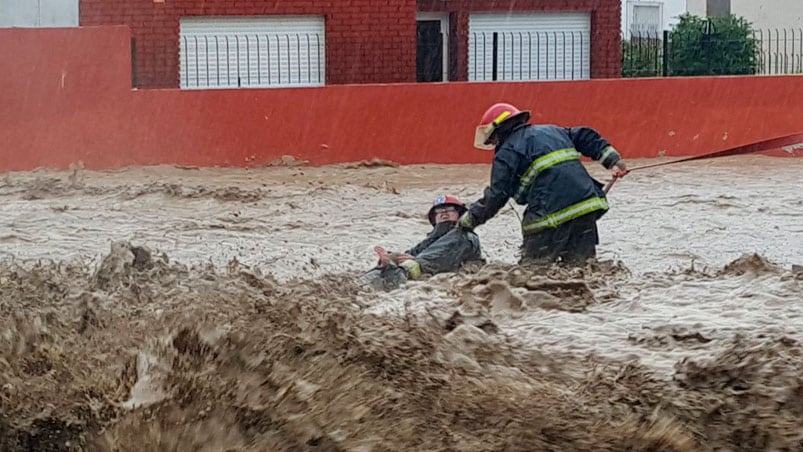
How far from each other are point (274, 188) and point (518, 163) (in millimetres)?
5988

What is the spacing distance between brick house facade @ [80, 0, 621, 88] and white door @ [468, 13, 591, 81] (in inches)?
6.1

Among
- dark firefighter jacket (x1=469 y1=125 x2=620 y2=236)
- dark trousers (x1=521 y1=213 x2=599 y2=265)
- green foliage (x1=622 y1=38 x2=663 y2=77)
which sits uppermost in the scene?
green foliage (x1=622 y1=38 x2=663 y2=77)

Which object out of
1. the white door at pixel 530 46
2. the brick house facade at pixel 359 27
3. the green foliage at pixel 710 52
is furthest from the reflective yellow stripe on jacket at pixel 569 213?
the green foliage at pixel 710 52

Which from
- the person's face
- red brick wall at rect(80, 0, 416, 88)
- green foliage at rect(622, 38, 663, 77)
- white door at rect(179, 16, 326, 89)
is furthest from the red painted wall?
the person's face

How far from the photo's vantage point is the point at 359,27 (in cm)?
2088

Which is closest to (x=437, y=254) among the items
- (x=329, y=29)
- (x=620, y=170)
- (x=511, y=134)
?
(x=511, y=134)

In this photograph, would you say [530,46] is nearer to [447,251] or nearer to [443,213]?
[443,213]

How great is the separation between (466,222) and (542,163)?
597mm

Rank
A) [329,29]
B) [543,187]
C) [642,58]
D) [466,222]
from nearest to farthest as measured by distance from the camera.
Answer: [466,222] < [543,187] < [329,29] < [642,58]

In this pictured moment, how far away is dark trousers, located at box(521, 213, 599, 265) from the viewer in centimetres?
798

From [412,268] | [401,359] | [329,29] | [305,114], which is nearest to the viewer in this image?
[401,359]

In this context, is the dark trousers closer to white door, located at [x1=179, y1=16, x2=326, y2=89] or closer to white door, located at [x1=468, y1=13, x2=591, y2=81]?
white door, located at [x1=179, y1=16, x2=326, y2=89]

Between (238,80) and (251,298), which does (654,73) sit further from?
(251,298)

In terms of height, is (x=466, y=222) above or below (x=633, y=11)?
below
